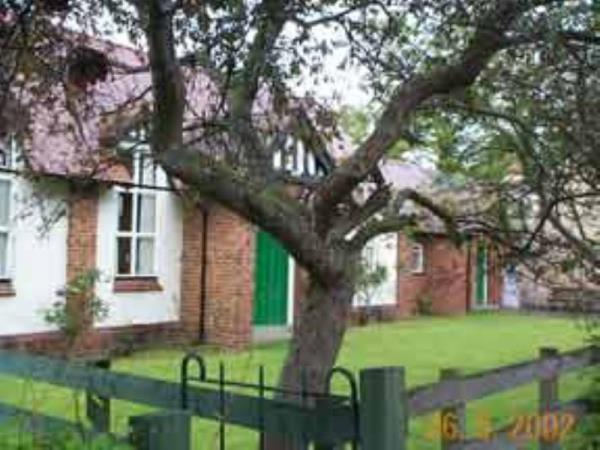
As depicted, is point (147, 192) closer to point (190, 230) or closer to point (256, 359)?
point (190, 230)

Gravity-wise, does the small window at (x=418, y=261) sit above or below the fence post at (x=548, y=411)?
above

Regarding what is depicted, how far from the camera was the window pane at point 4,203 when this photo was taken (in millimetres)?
18375

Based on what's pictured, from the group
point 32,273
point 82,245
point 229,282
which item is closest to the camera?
point 32,273

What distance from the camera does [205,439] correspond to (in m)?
10.6

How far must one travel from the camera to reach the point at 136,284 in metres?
21.1

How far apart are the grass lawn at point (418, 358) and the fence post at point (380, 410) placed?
3.22 m

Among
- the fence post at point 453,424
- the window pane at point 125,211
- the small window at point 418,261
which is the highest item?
the window pane at point 125,211

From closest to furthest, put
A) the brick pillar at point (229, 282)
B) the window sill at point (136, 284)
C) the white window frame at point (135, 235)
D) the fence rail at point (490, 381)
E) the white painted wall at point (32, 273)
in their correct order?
the fence rail at point (490, 381) → the white painted wall at point (32, 273) → the window sill at point (136, 284) → the white window frame at point (135, 235) → the brick pillar at point (229, 282)

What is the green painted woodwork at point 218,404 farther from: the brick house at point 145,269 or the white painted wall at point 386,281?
the white painted wall at point 386,281

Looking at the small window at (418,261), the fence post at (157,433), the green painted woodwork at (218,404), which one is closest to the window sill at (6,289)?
Answer: the green painted woodwork at (218,404)

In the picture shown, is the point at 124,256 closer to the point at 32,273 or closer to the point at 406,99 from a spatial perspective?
the point at 32,273

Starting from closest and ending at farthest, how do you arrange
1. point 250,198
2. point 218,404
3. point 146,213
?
1. point 218,404
2. point 250,198
3. point 146,213

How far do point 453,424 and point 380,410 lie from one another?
210 centimetres

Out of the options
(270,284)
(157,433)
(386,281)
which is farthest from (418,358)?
(157,433)
